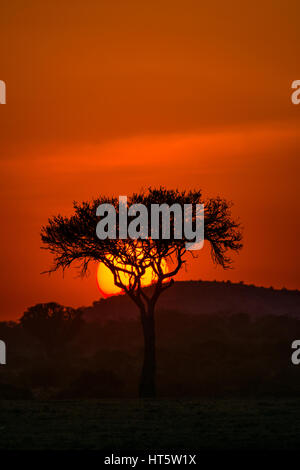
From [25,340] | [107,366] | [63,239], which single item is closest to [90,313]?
[25,340]

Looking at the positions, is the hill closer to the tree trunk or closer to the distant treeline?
the distant treeline

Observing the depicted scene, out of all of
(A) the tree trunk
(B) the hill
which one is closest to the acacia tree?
(A) the tree trunk

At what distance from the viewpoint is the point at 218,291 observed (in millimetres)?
161000

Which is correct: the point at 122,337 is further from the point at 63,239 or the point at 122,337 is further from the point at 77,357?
the point at 63,239

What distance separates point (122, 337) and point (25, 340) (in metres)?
14.9

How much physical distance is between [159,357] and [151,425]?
43356mm

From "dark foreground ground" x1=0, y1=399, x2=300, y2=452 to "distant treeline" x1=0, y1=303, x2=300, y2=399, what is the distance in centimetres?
1485

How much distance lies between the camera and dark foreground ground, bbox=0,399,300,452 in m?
28.2

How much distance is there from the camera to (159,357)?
251 feet

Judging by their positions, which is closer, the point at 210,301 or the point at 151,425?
the point at 151,425

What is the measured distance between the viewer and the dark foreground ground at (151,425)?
2825cm

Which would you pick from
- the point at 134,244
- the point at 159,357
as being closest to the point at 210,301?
the point at 159,357

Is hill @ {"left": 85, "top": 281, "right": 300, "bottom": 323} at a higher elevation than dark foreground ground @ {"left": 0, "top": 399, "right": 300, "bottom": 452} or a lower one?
higher

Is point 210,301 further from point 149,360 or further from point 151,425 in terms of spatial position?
point 151,425
